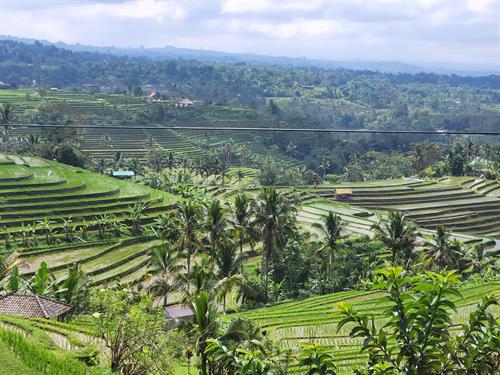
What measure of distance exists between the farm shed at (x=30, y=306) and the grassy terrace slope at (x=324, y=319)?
7.01 m

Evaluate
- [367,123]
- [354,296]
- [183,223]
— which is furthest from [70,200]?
[367,123]

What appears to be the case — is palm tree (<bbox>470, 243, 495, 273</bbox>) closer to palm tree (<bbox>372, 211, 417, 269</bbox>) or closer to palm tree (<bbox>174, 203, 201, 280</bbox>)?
palm tree (<bbox>372, 211, 417, 269</bbox>)

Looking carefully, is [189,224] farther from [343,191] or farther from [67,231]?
[343,191]

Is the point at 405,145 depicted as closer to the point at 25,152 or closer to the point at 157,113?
the point at 157,113

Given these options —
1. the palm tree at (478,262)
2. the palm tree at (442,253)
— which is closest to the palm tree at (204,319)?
the palm tree at (442,253)

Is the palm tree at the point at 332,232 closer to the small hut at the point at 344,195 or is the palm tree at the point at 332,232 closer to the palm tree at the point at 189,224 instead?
the palm tree at the point at 189,224

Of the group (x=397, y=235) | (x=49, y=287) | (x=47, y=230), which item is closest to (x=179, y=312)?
(x=49, y=287)

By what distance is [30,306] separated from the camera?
18266 millimetres

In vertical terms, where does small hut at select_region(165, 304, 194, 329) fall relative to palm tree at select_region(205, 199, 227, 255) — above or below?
below

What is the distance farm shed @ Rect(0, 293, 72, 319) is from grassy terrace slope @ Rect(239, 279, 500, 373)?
7010 millimetres

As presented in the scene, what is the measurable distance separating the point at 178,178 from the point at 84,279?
138 ft

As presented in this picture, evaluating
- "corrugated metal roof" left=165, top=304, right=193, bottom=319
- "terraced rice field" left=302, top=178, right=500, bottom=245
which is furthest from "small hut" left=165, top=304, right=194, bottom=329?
"terraced rice field" left=302, top=178, right=500, bottom=245

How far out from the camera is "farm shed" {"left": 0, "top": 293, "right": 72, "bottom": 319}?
17.9 metres

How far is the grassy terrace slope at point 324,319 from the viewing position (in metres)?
18.8
